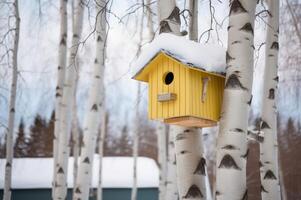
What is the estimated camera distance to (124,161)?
17859 millimetres

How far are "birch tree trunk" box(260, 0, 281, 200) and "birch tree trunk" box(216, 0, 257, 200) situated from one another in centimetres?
173

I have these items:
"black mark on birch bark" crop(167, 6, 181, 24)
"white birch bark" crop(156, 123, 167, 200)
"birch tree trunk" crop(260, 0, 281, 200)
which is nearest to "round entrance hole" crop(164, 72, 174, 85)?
"black mark on birch bark" crop(167, 6, 181, 24)

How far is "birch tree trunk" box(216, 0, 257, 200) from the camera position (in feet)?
9.20

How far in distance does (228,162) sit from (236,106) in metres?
0.43

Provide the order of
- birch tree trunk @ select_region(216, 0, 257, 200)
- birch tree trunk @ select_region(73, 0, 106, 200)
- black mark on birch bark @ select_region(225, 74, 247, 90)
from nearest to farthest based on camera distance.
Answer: birch tree trunk @ select_region(216, 0, 257, 200) < black mark on birch bark @ select_region(225, 74, 247, 90) < birch tree trunk @ select_region(73, 0, 106, 200)

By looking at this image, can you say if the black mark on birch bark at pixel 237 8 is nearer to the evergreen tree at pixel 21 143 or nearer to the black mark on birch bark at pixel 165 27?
the black mark on birch bark at pixel 165 27

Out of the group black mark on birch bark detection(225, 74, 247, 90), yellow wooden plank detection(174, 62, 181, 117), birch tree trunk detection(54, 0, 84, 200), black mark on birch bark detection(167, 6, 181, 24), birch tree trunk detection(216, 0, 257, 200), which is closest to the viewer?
birch tree trunk detection(216, 0, 257, 200)

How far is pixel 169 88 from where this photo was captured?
11.8ft

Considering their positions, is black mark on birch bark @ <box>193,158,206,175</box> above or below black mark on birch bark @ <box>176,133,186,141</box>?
below

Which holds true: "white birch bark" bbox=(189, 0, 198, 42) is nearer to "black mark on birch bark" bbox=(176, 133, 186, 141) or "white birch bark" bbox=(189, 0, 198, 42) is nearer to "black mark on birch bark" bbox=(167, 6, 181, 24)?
"black mark on birch bark" bbox=(167, 6, 181, 24)

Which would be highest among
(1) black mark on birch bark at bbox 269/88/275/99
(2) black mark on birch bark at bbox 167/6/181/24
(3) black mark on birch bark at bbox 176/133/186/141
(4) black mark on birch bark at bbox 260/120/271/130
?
(2) black mark on birch bark at bbox 167/6/181/24

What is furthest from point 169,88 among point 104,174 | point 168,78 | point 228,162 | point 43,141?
point 43,141

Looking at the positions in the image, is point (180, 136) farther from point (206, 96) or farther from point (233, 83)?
point (233, 83)

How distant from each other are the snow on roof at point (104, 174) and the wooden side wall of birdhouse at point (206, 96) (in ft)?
41.7
